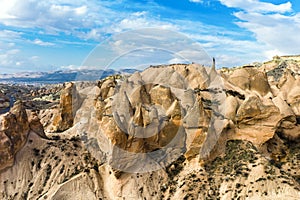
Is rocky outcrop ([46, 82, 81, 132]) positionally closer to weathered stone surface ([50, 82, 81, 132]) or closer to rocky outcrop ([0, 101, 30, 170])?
weathered stone surface ([50, 82, 81, 132])

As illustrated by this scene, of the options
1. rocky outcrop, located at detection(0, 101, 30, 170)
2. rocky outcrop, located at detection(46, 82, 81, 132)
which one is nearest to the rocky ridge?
rocky outcrop, located at detection(0, 101, 30, 170)

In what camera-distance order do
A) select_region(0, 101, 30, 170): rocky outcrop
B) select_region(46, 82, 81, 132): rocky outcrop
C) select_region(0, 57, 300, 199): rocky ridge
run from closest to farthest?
select_region(0, 57, 300, 199): rocky ridge, select_region(0, 101, 30, 170): rocky outcrop, select_region(46, 82, 81, 132): rocky outcrop

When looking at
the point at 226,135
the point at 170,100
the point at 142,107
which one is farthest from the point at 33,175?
the point at 226,135

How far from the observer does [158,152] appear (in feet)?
134

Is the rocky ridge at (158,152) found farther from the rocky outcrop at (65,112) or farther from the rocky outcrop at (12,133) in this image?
the rocky outcrop at (65,112)

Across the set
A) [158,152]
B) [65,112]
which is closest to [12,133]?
[65,112]

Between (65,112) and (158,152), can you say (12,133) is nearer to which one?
(65,112)

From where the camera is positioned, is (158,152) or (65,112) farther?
(65,112)

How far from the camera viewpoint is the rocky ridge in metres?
36.3

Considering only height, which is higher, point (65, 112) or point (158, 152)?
point (65, 112)

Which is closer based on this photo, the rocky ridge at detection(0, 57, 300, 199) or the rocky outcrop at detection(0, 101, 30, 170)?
the rocky ridge at detection(0, 57, 300, 199)

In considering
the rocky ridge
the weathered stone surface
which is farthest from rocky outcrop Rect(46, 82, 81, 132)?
the rocky ridge

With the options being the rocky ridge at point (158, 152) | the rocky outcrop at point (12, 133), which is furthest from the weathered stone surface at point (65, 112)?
the rocky outcrop at point (12, 133)

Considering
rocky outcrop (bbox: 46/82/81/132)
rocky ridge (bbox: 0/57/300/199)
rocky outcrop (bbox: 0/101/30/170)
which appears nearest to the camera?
rocky ridge (bbox: 0/57/300/199)
